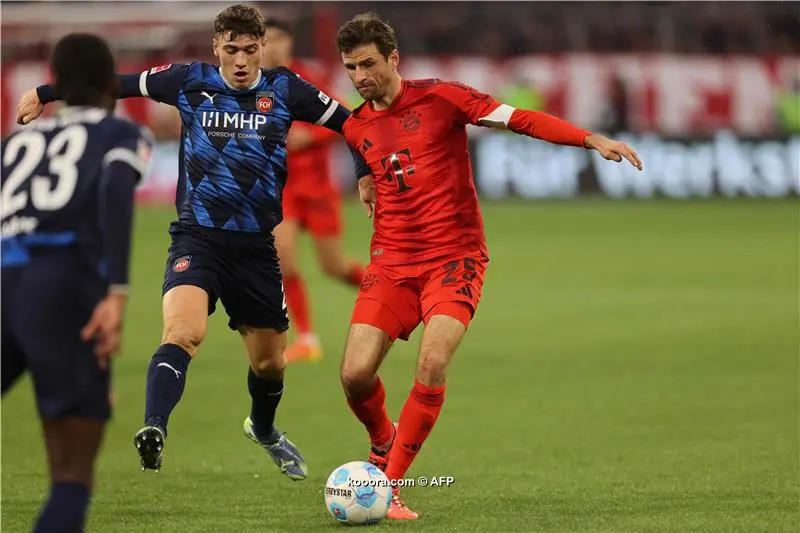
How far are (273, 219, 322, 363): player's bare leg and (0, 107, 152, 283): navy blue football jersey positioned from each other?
6778mm

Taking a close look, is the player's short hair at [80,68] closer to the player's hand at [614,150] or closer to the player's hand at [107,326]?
the player's hand at [107,326]

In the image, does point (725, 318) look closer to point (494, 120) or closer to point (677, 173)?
point (494, 120)

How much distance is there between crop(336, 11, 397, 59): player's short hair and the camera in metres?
6.78

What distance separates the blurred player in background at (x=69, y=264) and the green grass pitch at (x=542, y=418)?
1.52 metres

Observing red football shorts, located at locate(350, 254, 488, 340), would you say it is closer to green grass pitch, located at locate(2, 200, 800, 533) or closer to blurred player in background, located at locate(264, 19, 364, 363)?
green grass pitch, located at locate(2, 200, 800, 533)

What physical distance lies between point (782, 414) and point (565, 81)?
783 inches

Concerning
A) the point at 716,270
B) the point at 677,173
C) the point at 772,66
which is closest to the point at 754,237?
the point at 716,270

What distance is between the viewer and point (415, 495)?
697 centimetres

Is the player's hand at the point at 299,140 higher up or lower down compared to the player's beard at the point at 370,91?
lower down

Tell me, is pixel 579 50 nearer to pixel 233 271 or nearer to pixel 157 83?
pixel 157 83

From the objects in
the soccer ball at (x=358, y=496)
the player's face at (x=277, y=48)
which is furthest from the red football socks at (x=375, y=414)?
the player's face at (x=277, y=48)

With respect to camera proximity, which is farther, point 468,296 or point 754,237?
point 754,237

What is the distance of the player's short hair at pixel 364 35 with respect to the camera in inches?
267

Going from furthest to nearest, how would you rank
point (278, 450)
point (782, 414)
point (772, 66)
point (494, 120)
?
point (772, 66), point (782, 414), point (278, 450), point (494, 120)
